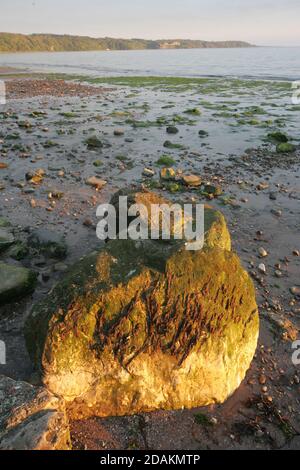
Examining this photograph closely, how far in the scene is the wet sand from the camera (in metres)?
4.43

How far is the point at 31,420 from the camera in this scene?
3541mm

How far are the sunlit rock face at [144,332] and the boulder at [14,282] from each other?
4.94 feet

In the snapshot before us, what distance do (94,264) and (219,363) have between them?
6.66 ft

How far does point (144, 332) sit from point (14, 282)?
108 inches

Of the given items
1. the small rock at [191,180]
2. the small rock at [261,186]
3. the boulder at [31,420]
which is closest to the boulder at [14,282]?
the boulder at [31,420]

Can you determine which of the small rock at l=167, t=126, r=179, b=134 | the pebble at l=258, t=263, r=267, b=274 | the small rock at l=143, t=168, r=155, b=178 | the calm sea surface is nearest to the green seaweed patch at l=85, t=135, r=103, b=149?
the small rock at l=143, t=168, r=155, b=178

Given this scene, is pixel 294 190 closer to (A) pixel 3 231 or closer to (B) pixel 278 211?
(B) pixel 278 211

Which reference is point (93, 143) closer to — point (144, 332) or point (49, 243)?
point (49, 243)

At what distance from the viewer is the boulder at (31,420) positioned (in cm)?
334

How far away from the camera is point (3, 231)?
8141 mm

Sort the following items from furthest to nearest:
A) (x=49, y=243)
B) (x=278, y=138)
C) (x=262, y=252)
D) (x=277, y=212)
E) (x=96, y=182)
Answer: (x=278, y=138)
(x=96, y=182)
(x=277, y=212)
(x=262, y=252)
(x=49, y=243)

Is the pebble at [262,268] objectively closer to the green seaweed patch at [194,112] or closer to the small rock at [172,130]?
the small rock at [172,130]

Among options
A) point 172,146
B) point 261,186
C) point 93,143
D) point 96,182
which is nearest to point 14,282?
point 96,182

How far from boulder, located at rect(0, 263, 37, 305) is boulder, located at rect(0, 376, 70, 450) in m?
2.22
